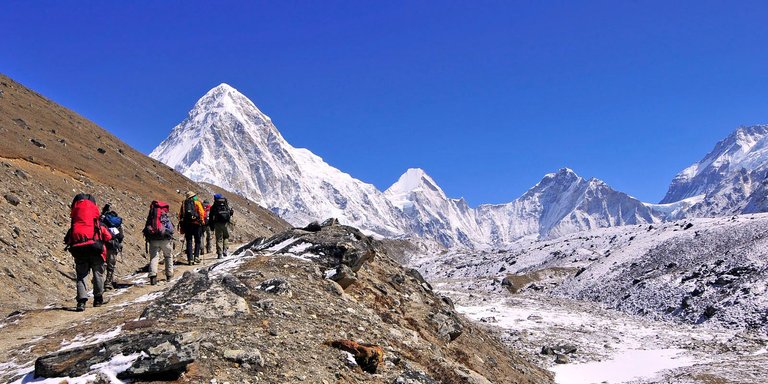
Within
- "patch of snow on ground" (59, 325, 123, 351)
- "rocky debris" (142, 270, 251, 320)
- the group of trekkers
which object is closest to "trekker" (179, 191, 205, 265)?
the group of trekkers

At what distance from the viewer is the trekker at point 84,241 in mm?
12742

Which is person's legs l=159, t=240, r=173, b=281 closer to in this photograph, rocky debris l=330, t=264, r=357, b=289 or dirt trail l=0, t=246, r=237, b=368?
dirt trail l=0, t=246, r=237, b=368

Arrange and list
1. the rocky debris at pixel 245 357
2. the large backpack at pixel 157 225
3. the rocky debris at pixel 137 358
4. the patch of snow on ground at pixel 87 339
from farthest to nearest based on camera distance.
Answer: the large backpack at pixel 157 225
the patch of snow on ground at pixel 87 339
the rocky debris at pixel 245 357
the rocky debris at pixel 137 358

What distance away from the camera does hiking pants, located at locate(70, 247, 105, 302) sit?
12.9 m

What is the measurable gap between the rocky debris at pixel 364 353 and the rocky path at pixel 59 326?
381 centimetres

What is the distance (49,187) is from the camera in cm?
3634

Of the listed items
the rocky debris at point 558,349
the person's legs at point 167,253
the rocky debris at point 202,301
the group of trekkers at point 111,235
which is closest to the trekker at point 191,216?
the group of trekkers at point 111,235

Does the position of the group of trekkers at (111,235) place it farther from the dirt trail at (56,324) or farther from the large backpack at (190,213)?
the dirt trail at (56,324)

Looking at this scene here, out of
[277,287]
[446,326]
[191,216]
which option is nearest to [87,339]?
[277,287]

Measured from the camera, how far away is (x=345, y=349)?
31.5ft

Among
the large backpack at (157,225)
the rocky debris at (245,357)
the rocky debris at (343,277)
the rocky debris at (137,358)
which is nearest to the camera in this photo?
the rocky debris at (137,358)

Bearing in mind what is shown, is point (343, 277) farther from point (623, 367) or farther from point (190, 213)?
point (623, 367)

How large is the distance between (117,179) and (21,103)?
72.2 feet

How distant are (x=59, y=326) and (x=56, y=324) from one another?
0.44 metres
